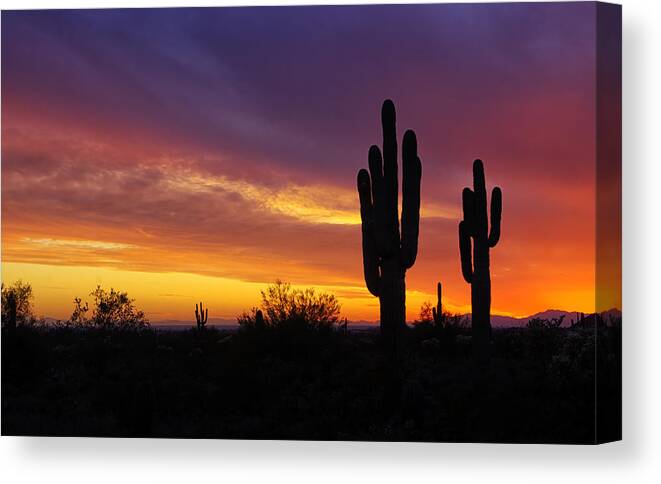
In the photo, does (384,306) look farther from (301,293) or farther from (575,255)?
(575,255)

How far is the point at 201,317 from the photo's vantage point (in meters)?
14.8

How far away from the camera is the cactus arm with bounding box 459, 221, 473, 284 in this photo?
15357 millimetres

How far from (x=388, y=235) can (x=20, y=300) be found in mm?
4401

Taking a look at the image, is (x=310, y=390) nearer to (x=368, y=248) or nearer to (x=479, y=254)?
(x=368, y=248)

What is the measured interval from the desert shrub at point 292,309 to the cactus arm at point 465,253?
1.65 metres

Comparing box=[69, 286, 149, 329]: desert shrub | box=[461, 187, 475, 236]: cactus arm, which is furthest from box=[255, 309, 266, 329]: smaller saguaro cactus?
box=[461, 187, 475, 236]: cactus arm

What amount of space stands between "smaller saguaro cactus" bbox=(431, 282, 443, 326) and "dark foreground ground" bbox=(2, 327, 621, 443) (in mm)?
708

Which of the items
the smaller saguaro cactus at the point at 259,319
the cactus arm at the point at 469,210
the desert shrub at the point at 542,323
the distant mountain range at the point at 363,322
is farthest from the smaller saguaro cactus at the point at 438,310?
the smaller saguaro cactus at the point at 259,319

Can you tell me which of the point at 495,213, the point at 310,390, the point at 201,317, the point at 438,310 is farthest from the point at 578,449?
the point at 201,317

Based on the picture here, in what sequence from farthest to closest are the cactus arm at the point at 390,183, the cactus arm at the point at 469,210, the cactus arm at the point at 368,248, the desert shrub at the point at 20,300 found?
the cactus arm at the point at 469,210 → the cactus arm at the point at 368,248 → the cactus arm at the point at 390,183 → the desert shrub at the point at 20,300

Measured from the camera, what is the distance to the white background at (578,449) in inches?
512

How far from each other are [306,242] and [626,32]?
437 centimetres

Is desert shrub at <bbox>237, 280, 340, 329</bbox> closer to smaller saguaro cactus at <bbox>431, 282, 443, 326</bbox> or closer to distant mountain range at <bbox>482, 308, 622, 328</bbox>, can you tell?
smaller saguaro cactus at <bbox>431, 282, 443, 326</bbox>

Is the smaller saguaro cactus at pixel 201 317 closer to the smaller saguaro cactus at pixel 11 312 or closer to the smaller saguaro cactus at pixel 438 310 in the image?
the smaller saguaro cactus at pixel 11 312
